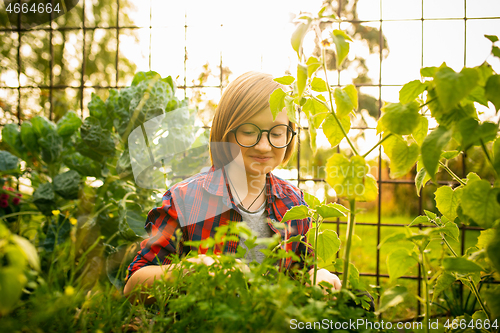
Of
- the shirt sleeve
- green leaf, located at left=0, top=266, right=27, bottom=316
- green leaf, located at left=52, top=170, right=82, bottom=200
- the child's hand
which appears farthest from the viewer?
green leaf, located at left=52, top=170, right=82, bottom=200

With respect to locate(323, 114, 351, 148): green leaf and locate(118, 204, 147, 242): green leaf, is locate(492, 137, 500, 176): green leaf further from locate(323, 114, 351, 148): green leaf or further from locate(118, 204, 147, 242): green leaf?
locate(118, 204, 147, 242): green leaf

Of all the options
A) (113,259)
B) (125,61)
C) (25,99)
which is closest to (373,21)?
(113,259)

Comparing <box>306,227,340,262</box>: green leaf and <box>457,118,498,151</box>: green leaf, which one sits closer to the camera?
<box>457,118,498,151</box>: green leaf

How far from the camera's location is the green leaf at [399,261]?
44cm

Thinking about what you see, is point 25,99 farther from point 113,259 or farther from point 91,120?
point 113,259

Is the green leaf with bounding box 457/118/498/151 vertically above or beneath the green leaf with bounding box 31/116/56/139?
beneath

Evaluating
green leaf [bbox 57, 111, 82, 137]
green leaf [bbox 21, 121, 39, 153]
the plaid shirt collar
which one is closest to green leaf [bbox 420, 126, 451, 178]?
the plaid shirt collar

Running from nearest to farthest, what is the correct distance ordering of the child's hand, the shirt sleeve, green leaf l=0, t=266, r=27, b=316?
green leaf l=0, t=266, r=27, b=316 < the child's hand < the shirt sleeve

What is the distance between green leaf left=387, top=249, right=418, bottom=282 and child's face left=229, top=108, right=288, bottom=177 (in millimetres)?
620

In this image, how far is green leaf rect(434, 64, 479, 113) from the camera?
1.21ft

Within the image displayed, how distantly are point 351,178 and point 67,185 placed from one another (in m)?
1.49

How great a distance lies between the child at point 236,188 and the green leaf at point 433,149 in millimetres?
584

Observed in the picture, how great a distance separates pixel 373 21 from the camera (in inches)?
64.8

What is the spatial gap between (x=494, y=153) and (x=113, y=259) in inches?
51.5
